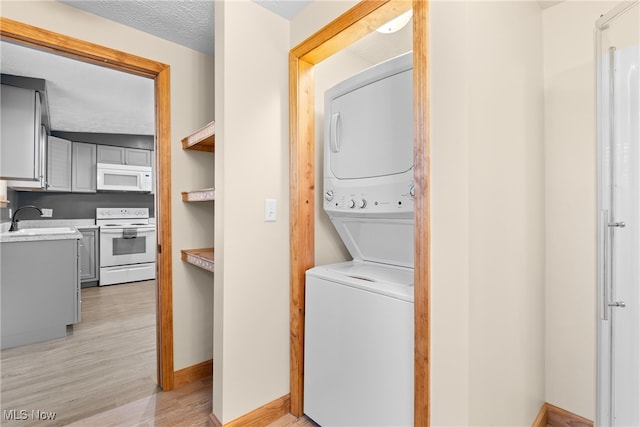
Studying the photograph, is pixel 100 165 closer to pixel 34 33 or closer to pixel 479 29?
pixel 34 33

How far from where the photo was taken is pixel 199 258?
6.32ft

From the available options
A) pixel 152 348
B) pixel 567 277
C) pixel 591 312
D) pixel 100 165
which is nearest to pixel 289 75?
pixel 567 277

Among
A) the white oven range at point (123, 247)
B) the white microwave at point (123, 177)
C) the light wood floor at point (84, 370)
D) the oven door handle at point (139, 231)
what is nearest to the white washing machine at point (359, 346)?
the light wood floor at point (84, 370)

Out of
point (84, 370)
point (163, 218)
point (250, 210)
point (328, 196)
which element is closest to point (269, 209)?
point (250, 210)

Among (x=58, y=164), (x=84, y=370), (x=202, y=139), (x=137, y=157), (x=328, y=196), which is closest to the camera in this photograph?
(x=328, y=196)

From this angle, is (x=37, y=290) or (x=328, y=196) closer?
(x=328, y=196)

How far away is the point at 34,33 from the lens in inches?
64.4

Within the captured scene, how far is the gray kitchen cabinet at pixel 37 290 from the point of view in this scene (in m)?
2.76

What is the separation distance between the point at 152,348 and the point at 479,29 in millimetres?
3115

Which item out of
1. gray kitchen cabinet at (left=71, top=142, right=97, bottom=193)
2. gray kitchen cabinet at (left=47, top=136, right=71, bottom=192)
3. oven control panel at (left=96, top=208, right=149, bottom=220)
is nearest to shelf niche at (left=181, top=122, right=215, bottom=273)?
gray kitchen cabinet at (left=47, top=136, right=71, bottom=192)

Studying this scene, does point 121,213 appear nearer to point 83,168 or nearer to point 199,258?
point 83,168

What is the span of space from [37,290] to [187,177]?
1988 millimetres

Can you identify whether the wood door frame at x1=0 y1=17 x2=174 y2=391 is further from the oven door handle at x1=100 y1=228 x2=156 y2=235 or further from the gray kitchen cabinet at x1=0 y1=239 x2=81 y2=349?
the oven door handle at x1=100 y1=228 x2=156 y2=235

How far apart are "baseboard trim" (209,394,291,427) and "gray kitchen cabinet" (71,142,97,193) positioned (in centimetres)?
476
